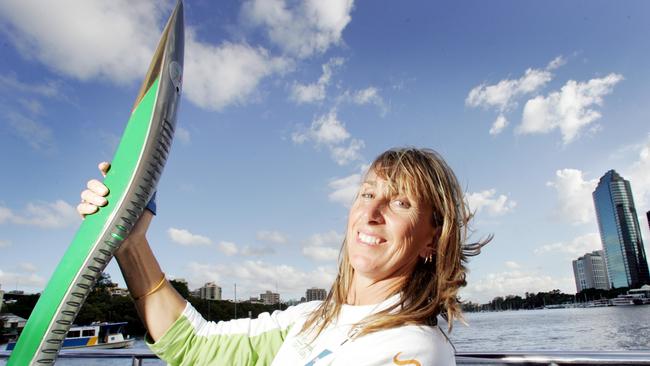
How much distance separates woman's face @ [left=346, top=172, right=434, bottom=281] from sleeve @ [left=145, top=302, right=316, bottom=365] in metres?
0.40

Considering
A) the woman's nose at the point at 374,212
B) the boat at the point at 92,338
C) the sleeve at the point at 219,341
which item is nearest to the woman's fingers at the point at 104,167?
the sleeve at the point at 219,341

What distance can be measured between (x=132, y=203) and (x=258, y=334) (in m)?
0.66

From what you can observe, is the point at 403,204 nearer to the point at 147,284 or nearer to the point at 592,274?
Result: the point at 147,284

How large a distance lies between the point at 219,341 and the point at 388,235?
0.67 meters

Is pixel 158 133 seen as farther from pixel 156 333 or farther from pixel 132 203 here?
pixel 156 333

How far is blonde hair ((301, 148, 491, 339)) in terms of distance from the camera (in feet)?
3.86

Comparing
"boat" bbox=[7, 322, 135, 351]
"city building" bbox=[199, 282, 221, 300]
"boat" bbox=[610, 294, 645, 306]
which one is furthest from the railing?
"boat" bbox=[610, 294, 645, 306]

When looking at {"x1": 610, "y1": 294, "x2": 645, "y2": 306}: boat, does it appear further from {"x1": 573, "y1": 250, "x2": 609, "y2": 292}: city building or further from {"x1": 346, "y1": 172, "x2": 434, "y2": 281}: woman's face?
{"x1": 346, "y1": 172, "x2": 434, "y2": 281}: woman's face

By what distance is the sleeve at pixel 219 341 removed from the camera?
131 cm

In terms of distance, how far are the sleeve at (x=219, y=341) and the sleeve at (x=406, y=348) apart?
46 cm

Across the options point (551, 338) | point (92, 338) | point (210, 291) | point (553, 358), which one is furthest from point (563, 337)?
point (210, 291)

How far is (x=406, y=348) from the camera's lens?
3.18 feet

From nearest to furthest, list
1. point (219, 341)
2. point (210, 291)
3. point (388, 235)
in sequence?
point (388, 235) → point (219, 341) → point (210, 291)

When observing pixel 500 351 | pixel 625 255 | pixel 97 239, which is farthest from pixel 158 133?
pixel 625 255
